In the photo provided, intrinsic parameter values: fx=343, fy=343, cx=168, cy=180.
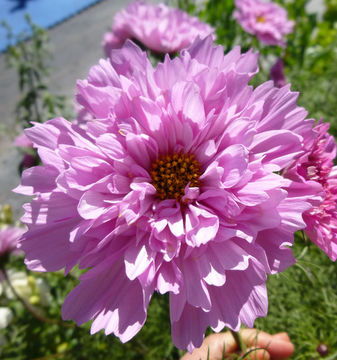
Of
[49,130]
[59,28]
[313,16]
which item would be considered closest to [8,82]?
[59,28]

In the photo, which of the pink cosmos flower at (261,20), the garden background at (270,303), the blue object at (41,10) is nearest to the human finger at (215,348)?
the garden background at (270,303)

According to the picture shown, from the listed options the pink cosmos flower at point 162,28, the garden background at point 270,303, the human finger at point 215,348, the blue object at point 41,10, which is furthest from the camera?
the blue object at point 41,10

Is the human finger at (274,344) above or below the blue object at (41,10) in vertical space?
below

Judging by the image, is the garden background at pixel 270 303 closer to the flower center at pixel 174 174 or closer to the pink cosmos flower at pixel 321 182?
the pink cosmos flower at pixel 321 182

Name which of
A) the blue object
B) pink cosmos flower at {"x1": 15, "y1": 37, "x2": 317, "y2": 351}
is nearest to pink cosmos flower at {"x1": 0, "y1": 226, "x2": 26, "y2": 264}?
pink cosmos flower at {"x1": 15, "y1": 37, "x2": 317, "y2": 351}

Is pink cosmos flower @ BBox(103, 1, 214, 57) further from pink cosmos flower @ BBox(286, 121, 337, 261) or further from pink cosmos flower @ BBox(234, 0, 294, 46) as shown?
pink cosmos flower @ BBox(286, 121, 337, 261)

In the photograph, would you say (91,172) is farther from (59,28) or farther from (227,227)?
(59,28)

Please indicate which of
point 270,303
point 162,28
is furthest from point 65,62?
A: point 270,303
